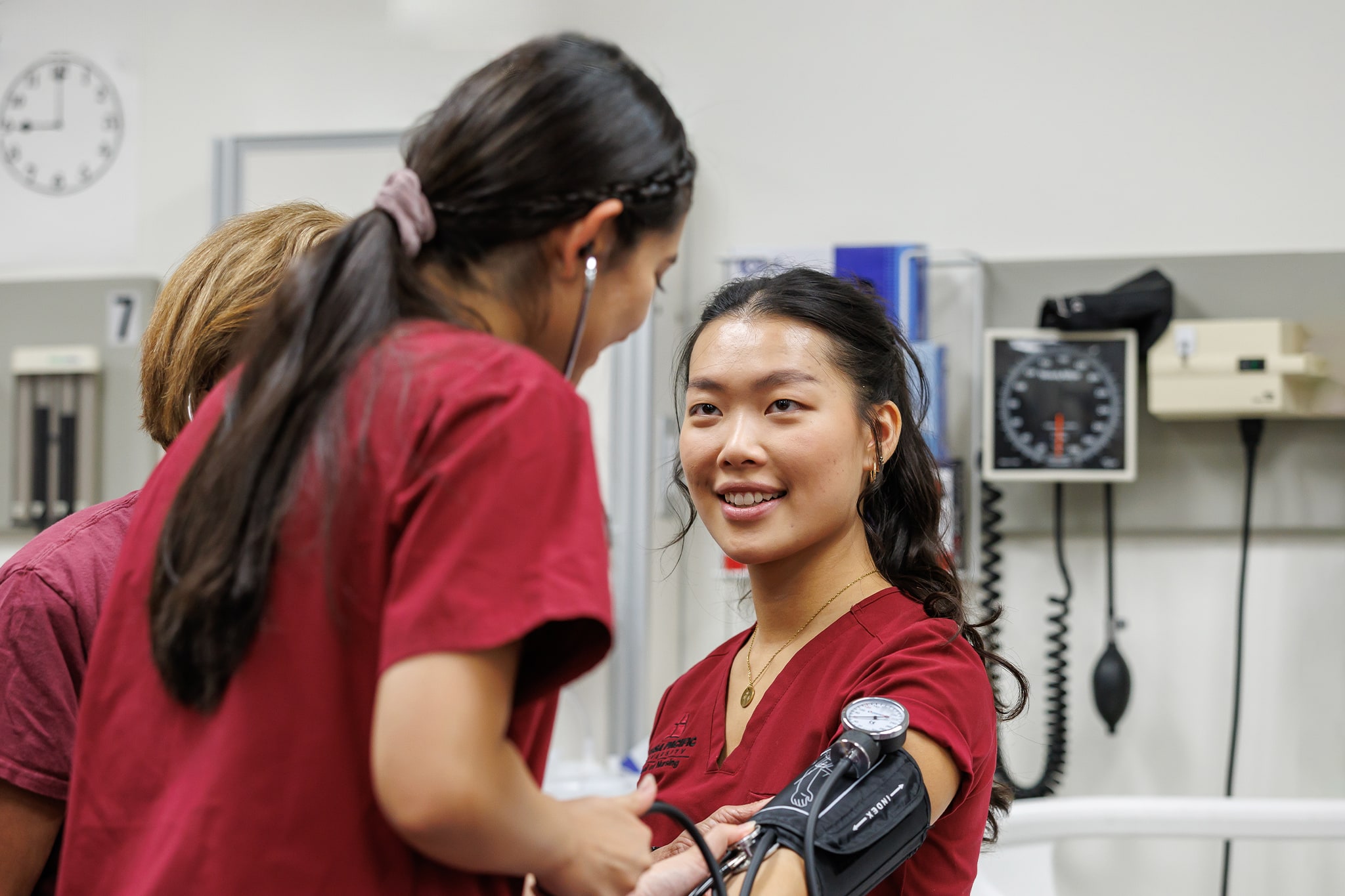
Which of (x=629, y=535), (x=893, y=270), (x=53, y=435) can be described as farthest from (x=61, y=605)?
(x=53, y=435)

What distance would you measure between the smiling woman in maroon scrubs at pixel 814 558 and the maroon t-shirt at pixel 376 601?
0.49 m

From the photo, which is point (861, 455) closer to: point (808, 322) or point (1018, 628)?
point (808, 322)

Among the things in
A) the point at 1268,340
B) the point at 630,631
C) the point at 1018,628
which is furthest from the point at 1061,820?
the point at 1268,340

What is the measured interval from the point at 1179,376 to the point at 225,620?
2.19 m

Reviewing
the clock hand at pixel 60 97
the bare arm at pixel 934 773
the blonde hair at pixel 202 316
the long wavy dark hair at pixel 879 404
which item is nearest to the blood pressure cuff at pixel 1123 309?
the long wavy dark hair at pixel 879 404

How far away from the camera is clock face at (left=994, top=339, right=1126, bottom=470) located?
2.50 m

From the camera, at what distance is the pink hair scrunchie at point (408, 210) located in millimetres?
714

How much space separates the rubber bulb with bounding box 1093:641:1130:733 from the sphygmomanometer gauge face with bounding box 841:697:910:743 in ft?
5.36

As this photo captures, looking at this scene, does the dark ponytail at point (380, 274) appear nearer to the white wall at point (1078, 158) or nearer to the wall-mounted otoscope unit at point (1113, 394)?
the wall-mounted otoscope unit at point (1113, 394)

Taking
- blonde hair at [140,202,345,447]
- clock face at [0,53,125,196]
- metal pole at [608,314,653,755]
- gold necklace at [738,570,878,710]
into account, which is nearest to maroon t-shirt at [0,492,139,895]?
blonde hair at [140,202,345,447]

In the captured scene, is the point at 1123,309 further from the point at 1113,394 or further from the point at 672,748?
the point at 672,748

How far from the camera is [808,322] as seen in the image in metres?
1.30

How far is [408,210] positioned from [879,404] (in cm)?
72

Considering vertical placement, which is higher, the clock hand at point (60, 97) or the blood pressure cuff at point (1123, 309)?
the clock hand at point (60, 97)
